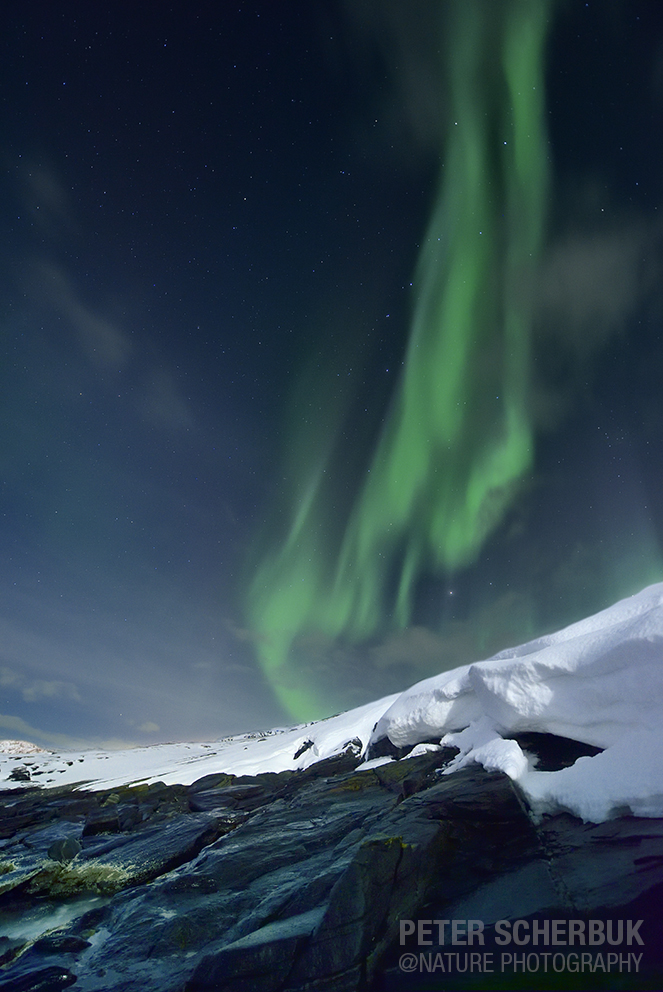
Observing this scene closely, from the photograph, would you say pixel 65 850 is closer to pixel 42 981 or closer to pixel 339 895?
pixel 42 981

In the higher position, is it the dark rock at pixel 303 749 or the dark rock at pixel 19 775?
the dark rock at pixel 303 749

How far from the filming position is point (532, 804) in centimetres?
963

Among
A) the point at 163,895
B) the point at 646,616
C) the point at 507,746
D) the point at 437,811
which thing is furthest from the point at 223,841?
the point at 646,616

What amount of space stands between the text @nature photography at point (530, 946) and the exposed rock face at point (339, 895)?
4 cm

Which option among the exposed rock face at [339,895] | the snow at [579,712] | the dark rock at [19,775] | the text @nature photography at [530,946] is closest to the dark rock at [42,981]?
the exposed rock face at [339,895]

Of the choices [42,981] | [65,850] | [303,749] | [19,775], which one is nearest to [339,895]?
[42,981]

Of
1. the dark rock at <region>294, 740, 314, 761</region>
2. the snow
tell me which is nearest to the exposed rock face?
the snow

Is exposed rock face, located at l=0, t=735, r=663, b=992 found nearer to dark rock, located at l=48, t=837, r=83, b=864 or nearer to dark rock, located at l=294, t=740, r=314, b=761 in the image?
dark rock, located at l=48, t=837, r=83, b=864

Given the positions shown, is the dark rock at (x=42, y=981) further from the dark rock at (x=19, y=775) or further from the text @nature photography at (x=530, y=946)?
the dark rock at (x=19, y=775)

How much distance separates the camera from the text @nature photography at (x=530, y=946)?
5914mm

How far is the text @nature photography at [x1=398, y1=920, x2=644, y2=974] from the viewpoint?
5914 millimetres

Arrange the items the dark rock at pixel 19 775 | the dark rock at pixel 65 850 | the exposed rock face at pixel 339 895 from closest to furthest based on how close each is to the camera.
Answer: the exposed rock face at pixel 339 895 → the dark rock at pixel 65 850 → the dark rock at pixel 19 775

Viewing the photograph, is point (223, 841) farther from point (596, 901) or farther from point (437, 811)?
point (596, 901)

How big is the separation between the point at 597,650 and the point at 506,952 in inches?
258
